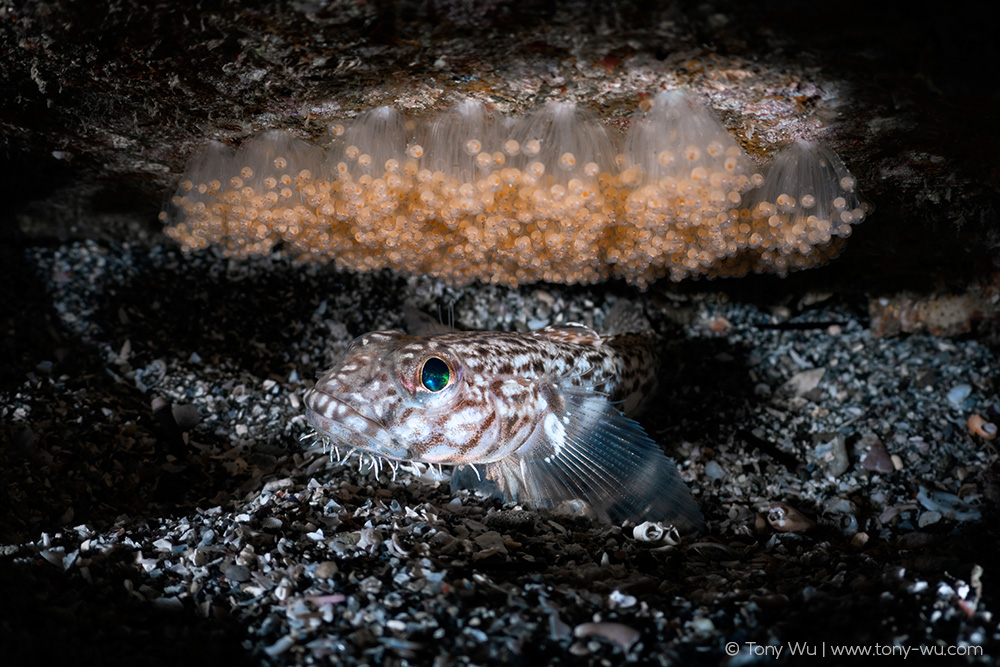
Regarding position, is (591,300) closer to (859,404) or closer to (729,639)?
(859,404)

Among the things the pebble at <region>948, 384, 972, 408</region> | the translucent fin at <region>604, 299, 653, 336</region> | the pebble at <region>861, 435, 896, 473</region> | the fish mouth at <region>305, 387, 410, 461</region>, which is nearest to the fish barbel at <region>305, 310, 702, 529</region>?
the fish mouth at <region>305, 387, 410, 461</region>

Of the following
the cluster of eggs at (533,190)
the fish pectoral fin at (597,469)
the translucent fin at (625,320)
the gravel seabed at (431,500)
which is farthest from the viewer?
the translucent fin at (625,320)

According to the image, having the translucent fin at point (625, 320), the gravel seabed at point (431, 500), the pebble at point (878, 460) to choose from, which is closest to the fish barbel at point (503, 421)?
the gravel seabed at point (431, 500)

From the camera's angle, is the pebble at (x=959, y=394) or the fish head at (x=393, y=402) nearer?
the fish head at (x=393, y=402)

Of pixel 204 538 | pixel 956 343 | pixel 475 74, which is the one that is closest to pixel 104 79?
pixel 475 74

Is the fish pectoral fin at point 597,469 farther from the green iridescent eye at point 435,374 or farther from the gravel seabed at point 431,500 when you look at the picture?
the green iridescent eye at point 435,374

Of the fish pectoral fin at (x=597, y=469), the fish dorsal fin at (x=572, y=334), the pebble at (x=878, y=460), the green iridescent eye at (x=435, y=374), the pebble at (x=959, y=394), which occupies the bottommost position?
the pebble at (x=878, y=460)

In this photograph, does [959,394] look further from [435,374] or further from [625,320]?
[435,374]

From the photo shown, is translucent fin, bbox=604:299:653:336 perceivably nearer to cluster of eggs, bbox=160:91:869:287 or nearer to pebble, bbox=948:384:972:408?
cluster of eggs, bbox=160:91:869:287
